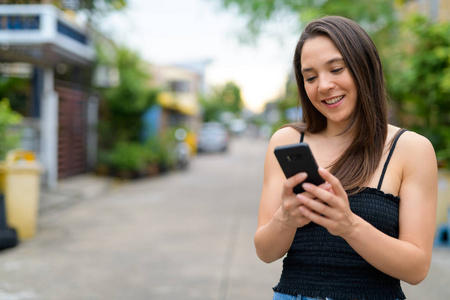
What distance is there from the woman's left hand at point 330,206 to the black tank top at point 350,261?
0.60ft

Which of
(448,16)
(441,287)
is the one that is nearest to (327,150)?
(441,287)

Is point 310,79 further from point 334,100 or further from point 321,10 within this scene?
point 321,10

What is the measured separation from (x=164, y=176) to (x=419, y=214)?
535 inches

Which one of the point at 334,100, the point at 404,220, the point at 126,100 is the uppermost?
the point at 126,100

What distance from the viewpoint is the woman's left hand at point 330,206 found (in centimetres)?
110

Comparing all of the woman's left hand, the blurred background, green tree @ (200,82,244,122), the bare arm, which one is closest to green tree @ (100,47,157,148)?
the blurred background

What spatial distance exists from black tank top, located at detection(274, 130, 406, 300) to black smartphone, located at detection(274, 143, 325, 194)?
276 millimetres

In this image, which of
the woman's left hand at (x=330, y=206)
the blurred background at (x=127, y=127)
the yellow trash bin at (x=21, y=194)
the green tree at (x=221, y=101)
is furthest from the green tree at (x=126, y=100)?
the green tree at (x=221, y=101)

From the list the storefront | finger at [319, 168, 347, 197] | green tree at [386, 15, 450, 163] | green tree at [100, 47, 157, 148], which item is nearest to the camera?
finger at [319, 168, 347, 197]

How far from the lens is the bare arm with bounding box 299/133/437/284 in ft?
3.70

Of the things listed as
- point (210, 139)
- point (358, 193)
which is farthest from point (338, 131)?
point (210, 139)

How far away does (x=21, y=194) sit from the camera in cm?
629

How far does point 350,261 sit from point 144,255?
4.62 meters

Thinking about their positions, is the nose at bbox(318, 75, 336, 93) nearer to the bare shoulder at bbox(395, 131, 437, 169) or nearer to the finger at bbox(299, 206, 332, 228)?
the bare shoulder at bbox(395, 131, 437, 169)
